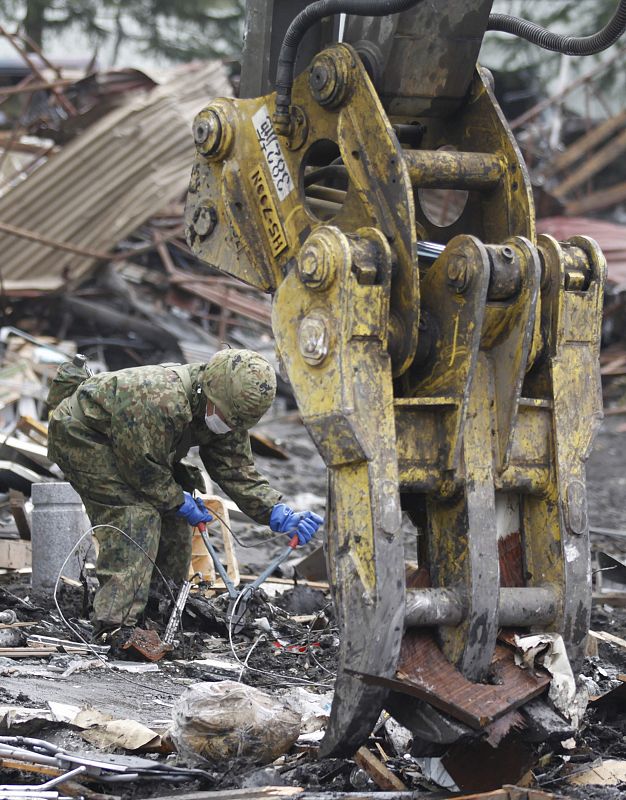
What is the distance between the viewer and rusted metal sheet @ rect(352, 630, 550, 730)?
12.1 ft

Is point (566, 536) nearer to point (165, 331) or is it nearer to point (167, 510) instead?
point (167, 510)

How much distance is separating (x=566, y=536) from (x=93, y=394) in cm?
293

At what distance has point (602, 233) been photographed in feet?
58.6

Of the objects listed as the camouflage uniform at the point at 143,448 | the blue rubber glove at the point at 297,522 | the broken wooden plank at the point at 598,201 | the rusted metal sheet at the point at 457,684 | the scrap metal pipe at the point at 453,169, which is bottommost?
the rusted metal sheet at the point at 457,684

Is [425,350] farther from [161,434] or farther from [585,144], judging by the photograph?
[585,144]

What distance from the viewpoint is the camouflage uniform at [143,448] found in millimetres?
5941

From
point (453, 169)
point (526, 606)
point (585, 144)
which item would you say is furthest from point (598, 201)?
point (526, 606)

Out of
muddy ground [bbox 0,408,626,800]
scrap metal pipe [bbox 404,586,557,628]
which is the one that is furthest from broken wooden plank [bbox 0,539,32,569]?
scrap metal pipe [bbox 404,586,557,628]

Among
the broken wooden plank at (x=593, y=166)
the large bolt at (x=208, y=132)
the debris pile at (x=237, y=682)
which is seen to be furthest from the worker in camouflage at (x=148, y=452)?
the broken wooden plank at (x=593, y=166)

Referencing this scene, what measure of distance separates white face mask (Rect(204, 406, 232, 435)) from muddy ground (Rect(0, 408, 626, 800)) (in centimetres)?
64

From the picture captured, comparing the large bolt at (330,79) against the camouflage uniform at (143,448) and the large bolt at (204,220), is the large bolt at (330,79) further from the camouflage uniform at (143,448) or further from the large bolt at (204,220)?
the camouflage uniform at (143,448)

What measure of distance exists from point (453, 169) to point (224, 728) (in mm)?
2166

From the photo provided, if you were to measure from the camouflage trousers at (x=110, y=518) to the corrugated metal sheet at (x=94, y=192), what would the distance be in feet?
24.0

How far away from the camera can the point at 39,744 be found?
13.8 ft
